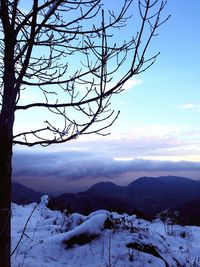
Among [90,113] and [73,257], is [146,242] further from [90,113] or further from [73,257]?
[90,113]

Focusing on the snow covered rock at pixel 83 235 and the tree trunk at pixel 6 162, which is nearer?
the tree trunk at pixel 6 162

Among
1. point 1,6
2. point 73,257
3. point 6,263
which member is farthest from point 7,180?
point 73,257

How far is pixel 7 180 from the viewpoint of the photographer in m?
3.56

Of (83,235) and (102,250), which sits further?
(83,235)

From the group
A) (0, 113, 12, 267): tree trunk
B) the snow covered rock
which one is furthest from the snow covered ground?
(0, 113, 12, 267): tree trunk

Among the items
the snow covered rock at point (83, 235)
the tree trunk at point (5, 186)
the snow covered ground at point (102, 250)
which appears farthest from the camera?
the snow covered rock at point (83, 235)

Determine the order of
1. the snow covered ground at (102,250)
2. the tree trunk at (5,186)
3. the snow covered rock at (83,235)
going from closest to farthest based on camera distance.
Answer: the tree trunk at (5,186) → the snow covered ground at (102,250) → the snow covered rock at (83,235)

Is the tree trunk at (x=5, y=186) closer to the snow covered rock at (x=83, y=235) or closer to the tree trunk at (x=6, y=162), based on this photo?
the tree trunk at (x=6, y=162)

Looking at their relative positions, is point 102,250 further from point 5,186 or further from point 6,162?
point 6,162

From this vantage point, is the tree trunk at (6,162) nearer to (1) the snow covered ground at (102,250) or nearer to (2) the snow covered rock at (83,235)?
(1) the snow covered ground at (102,250)

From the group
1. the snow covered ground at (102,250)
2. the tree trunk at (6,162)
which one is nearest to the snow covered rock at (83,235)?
the snow covered ground at (102,250)

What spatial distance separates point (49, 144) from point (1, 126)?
1.92ft

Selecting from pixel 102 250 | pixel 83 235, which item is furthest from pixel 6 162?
pixel 83 235

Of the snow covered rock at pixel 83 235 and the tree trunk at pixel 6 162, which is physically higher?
the tree trunk at pixel 6 162
